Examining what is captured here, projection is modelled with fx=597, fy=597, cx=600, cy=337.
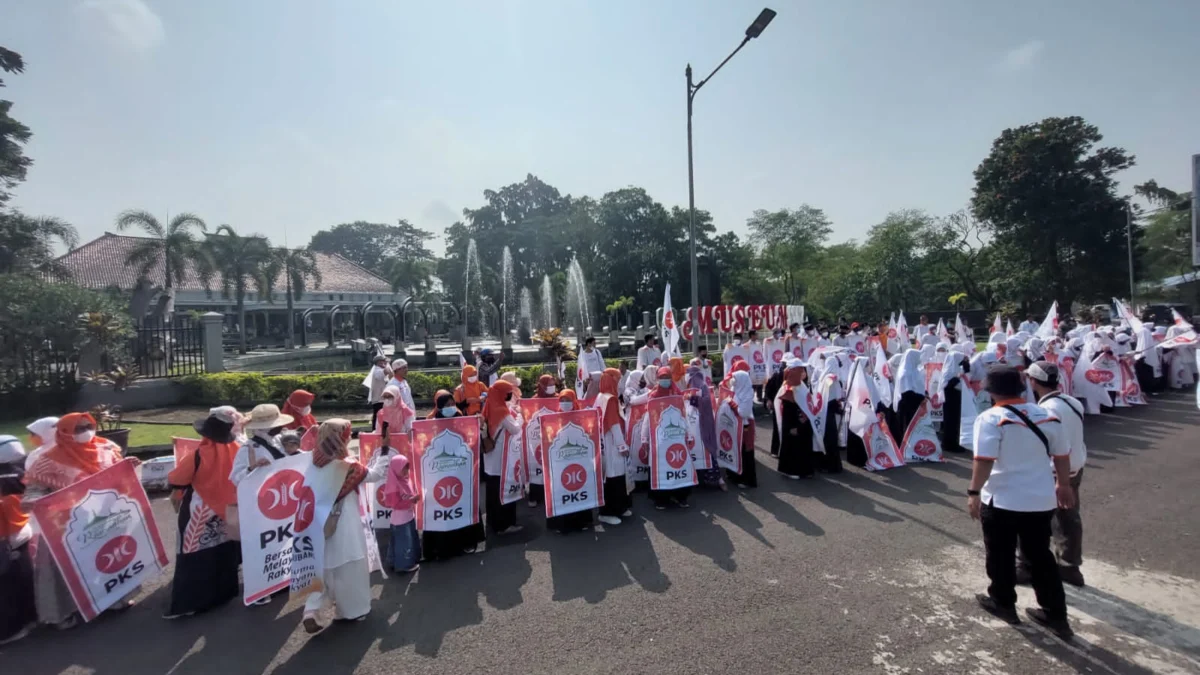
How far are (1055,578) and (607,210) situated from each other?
42.7 m

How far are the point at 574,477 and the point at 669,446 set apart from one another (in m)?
1.23

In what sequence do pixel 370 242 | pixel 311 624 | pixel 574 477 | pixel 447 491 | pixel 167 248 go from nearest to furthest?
pixel 311 624 < pixel 447 491 < pixel 574 477 < pixel 167 248 < pixel 370 242

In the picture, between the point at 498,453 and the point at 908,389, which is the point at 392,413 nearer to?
the point at 498,453

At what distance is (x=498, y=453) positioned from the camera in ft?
20.3

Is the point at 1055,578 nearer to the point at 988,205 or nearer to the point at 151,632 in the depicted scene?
the point at 151,632

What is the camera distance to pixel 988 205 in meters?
39.1

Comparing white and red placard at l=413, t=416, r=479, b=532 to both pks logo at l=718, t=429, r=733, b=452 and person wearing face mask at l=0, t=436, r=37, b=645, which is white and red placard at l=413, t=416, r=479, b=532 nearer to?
person wearing face mask at l=0, t=436, r=37, b=645

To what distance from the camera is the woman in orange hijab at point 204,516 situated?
175 inches

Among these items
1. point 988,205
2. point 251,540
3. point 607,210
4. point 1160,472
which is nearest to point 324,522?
point 251,540

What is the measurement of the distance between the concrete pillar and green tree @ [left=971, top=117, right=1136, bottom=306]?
4313 centimetres

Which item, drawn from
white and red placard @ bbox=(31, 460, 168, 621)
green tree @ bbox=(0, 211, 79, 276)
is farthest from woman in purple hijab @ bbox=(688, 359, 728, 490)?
green tree @ bbox=(0, 211, 79, 276)

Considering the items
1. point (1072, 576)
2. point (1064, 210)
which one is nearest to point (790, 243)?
point (1064, 210)

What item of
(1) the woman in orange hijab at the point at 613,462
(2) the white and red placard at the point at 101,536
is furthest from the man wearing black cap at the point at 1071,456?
(2) the white and red placard at the point at 101,536

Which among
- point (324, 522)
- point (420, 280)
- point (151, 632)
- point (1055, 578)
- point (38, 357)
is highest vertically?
point (420, 280)
